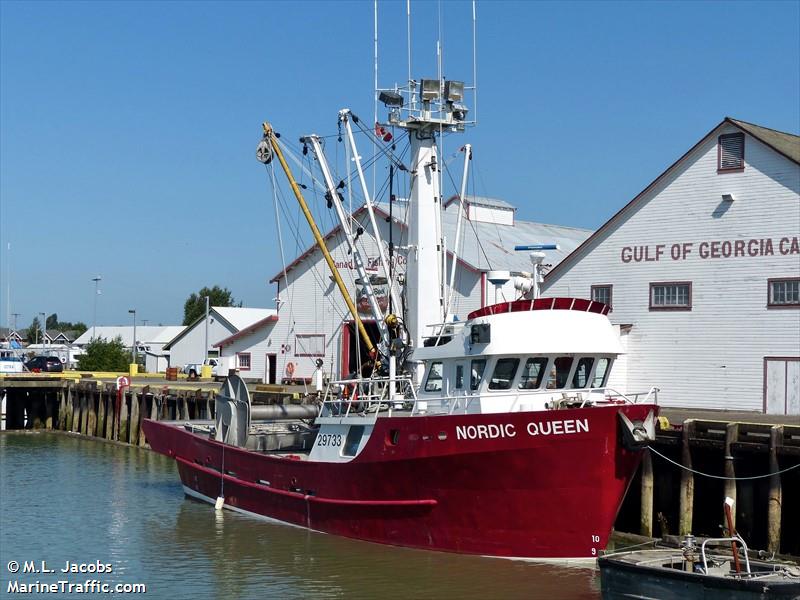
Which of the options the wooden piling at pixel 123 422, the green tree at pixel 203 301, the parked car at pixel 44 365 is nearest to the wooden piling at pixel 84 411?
the wooden piling at pixel 123 422

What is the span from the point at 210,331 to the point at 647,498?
1952 inches

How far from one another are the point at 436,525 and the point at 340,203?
883cm

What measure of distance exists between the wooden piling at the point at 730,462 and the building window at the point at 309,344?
1069 inches

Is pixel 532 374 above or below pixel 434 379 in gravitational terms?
above

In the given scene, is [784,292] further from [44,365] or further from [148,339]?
[148,339]

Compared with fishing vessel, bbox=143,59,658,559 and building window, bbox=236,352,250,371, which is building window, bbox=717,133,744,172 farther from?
building window, bbox=236,352,250,371

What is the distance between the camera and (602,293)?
31031 mm

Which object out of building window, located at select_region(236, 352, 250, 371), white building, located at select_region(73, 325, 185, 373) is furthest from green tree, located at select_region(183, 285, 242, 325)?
building window, located at select_region(236, 352, 250, 371)

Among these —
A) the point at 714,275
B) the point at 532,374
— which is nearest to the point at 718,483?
the point at 532,374

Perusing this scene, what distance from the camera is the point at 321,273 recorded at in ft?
145

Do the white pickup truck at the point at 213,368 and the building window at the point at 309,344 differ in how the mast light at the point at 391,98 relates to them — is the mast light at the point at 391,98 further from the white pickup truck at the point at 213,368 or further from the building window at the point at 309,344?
the white pickup truck at the point at 213,368

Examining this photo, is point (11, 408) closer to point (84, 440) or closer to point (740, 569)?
point (84, 440)

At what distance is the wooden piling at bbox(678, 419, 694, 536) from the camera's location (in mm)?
18594

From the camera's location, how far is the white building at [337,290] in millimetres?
38844
